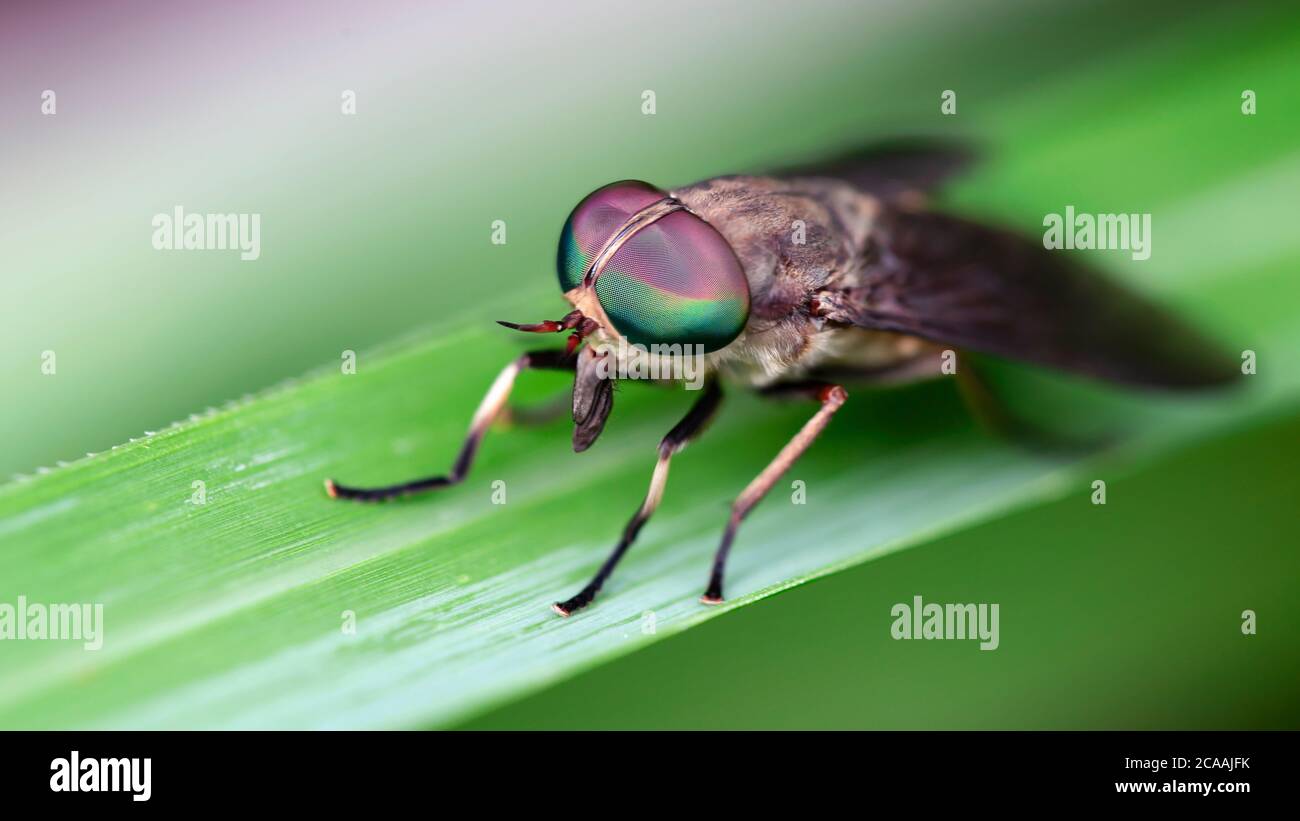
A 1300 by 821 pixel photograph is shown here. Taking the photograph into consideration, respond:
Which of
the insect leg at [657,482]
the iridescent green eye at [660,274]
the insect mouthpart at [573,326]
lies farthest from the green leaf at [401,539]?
the iridescent green eye at [660,274]

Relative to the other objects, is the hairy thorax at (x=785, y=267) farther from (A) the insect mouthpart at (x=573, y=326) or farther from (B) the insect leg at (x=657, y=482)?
(A) the insect mouthpart at (x=573, y=326)

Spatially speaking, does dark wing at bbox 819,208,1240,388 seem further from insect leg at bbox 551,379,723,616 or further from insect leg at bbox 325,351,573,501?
insect leg at bbox 325,351,573,501

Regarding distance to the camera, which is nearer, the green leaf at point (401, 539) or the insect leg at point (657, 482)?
the green leaf at point (401, 539)

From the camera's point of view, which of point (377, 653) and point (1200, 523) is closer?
point (377, 653)

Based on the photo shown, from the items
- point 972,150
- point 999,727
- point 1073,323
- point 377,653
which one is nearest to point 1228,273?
point 1073,323

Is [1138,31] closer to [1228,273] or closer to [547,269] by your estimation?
[1228,273]

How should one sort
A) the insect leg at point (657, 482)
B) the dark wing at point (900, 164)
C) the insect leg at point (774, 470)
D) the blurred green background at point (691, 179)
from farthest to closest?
1. the dark wing at point (900, 164)
2. the blurred green background at point (691, 179)
3. the insect leg at point (774, 470)
4. the insect leg at point (657, 482)
